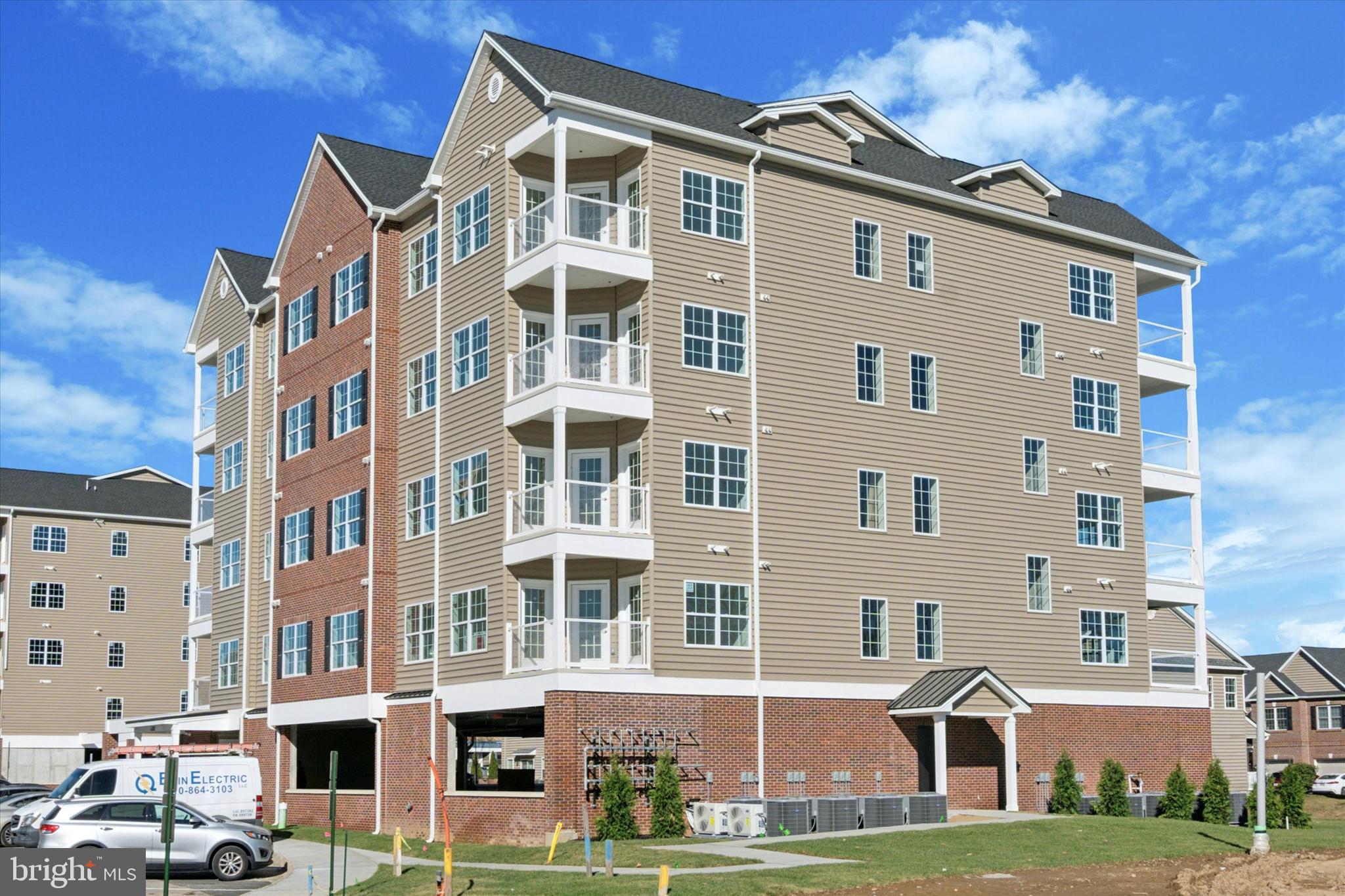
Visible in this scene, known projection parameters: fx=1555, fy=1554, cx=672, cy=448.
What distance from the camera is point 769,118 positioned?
40.0 metres

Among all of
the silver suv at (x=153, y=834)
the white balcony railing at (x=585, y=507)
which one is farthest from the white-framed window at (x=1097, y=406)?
the silver suv at (x=153, y=834)

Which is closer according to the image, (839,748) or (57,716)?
(839,748)

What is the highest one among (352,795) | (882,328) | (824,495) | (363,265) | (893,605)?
(363,265)

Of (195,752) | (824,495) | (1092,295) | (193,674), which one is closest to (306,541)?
(195,752)

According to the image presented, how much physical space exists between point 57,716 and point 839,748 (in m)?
53.6

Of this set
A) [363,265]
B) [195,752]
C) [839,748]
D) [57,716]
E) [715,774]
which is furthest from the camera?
[57,716]

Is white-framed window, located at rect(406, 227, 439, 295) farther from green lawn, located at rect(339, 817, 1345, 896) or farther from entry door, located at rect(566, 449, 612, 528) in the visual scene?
green lawn, located at rect(339, 817, 1345, 896)

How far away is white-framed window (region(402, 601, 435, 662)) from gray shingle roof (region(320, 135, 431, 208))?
39.0 feet

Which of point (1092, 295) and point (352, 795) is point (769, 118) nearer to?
point (1092, 295)

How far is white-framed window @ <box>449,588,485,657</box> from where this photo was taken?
3797 cm

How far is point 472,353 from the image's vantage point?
130 ft

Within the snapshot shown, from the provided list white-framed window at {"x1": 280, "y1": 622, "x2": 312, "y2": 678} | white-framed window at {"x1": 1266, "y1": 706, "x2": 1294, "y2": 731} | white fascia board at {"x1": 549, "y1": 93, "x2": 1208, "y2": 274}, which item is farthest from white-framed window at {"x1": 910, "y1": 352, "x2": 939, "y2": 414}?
white-framed window at {"x1": 1266, "y1": 706, "x2": 1294, "y2": 731}

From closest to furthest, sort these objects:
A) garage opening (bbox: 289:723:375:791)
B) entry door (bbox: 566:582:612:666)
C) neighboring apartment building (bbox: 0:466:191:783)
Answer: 1. entry door (bbox: 566:582:612:666)
2. garage opening (bbox: 289:723:375:791)
3. neighboring apartment building (bbox: 0:466:191:783)

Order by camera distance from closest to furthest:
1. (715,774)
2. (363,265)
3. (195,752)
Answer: (715,774), (195,752), (363,265)
